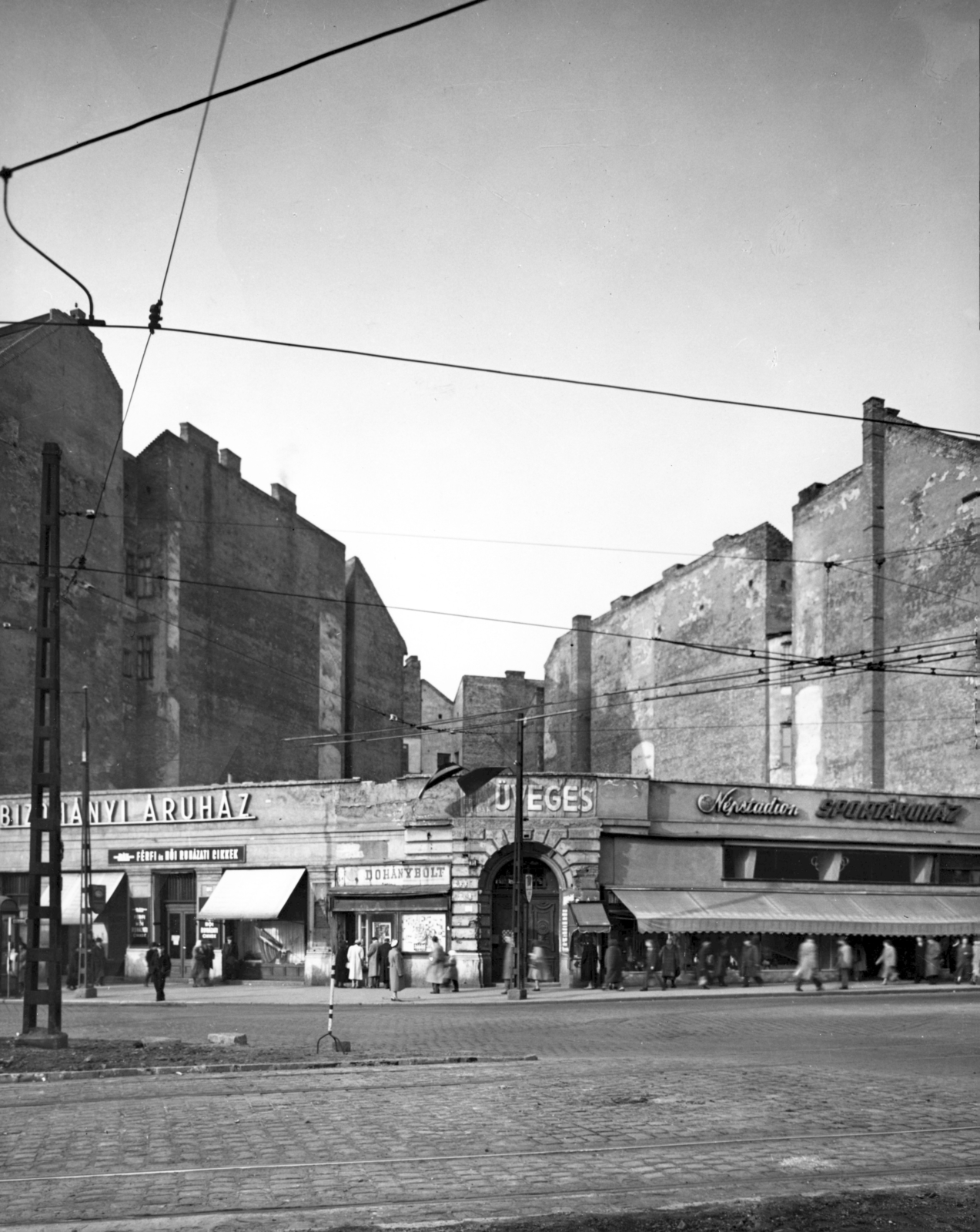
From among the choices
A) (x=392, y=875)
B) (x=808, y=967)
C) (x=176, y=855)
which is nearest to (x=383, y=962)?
(x=392, y=875)

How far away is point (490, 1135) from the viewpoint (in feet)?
32.3

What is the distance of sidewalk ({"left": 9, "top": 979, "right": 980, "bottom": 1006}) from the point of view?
28531mm

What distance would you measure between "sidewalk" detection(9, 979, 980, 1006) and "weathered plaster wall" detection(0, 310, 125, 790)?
9937mm

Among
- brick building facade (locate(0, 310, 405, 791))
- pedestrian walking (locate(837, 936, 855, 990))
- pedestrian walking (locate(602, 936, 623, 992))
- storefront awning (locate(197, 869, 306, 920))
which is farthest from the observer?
brick building facade (locate(0, 310, 405, 791))

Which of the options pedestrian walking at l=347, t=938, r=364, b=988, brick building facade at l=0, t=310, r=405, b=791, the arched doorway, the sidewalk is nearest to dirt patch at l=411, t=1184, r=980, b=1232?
the sidewalk

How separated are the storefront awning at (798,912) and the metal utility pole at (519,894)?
364cm

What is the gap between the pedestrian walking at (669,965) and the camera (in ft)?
105

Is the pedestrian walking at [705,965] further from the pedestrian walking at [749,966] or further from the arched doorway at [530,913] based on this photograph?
the arched doorway at [530,913]

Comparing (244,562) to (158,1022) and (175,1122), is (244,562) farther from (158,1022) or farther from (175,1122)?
(175,1122)

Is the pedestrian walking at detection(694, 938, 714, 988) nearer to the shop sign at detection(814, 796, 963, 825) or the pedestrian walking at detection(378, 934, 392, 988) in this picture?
the shop sign at detection(814, 796, 963, 825)

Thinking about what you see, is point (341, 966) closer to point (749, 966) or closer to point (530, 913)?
point (530, 913)

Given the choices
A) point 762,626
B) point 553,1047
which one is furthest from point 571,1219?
point 762,626

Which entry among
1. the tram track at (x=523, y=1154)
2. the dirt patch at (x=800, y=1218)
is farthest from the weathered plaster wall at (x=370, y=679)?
the dirt patch at (x=800, y=1218)

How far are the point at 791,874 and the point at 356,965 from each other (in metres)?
11.7
